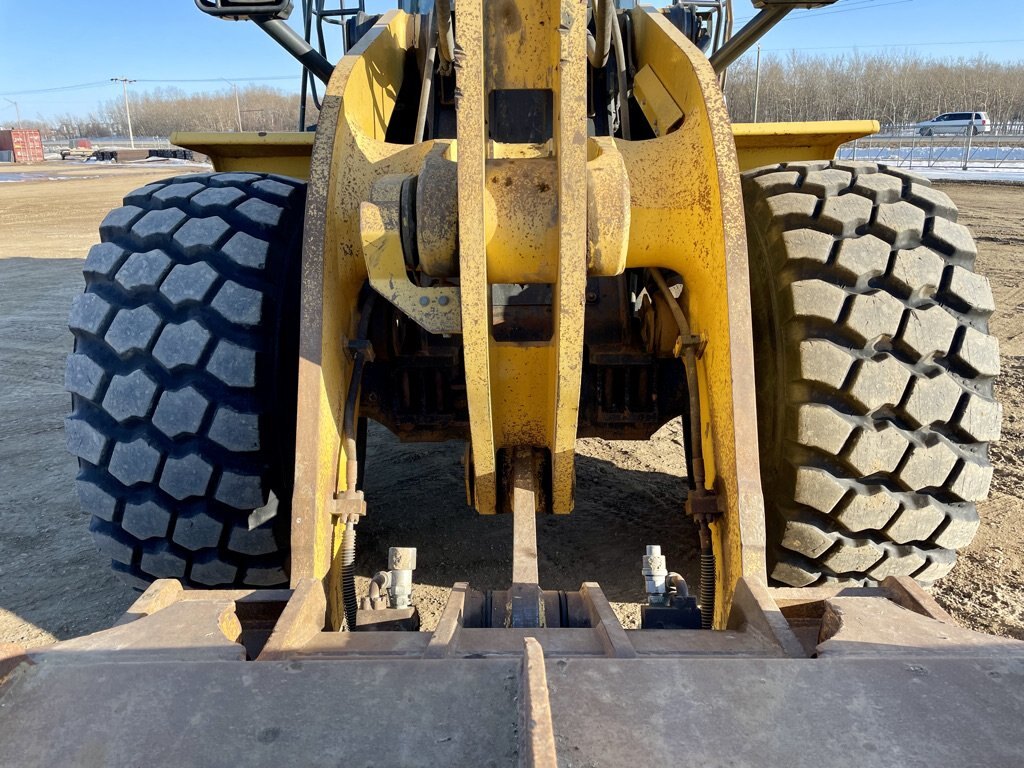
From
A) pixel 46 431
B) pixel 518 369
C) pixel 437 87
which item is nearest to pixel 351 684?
pixel 518 369

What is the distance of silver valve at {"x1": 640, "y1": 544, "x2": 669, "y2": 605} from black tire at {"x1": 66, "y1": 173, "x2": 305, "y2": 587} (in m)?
1.15

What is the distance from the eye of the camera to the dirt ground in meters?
3.13

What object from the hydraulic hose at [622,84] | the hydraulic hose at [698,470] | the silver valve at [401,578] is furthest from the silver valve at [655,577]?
the hydraulic hose at [622,84]

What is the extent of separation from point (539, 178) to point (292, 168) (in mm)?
2747

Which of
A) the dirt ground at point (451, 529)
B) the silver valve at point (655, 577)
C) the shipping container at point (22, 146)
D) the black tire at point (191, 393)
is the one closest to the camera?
the silver valve at point (655, 577)

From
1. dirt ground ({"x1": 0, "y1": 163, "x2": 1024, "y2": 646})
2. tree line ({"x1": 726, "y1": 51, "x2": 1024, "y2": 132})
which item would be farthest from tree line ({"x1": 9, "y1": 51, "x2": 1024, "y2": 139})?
dirt ground ({"x1": 0, "y1": 163, "x2": 1024, "y2": 646})

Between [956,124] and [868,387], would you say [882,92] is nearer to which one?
[956,124]

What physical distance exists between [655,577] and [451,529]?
1.79m

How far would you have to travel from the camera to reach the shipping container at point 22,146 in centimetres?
5665

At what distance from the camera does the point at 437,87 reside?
337 centimetres

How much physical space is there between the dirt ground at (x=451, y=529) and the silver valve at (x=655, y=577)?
1.01 m

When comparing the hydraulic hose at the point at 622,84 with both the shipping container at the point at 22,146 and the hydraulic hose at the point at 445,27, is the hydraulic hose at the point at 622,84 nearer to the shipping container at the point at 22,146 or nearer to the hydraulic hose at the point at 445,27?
the hydraulic hose at the point at 445,27

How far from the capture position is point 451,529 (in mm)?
3729

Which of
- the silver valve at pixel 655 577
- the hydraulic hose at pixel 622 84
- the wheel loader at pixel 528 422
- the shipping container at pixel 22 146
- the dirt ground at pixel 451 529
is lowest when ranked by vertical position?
the dirt ground at pixel 451 529
